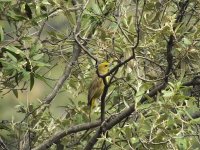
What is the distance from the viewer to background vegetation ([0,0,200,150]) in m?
3.60

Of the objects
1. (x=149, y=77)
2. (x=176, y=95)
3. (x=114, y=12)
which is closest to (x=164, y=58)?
(x=149, y=77)

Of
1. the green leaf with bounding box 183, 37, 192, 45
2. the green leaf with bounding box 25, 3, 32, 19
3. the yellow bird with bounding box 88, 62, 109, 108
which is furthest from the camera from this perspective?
the yellow bird with bounding box 88, 62, 109, 108

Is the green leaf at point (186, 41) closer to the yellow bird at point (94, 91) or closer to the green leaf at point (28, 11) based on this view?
the green leaf at point (28, 11)

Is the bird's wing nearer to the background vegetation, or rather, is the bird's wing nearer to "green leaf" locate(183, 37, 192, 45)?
the background vegetation

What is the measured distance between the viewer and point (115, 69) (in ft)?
12.0

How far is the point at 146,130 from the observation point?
11.7 feet

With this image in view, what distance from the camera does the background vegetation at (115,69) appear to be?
360 cm

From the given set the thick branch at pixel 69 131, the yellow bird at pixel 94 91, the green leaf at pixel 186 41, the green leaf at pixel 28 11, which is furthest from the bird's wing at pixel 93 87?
the green leaf at pixel 186 41

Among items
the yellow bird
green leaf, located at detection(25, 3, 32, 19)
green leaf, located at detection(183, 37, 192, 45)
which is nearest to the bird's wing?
the yellow bird

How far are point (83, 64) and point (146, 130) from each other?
1717 millimetres

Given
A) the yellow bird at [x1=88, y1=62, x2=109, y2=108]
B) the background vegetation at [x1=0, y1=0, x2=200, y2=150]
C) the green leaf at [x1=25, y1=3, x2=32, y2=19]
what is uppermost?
the green leaf at [x1=25, y1=3, x2=32, y2=19]

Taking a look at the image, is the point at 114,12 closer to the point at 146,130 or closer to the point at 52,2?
the point at 52,2

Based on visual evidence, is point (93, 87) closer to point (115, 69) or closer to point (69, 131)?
point (69, 131)

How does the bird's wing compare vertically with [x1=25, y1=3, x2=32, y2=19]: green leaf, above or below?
below
